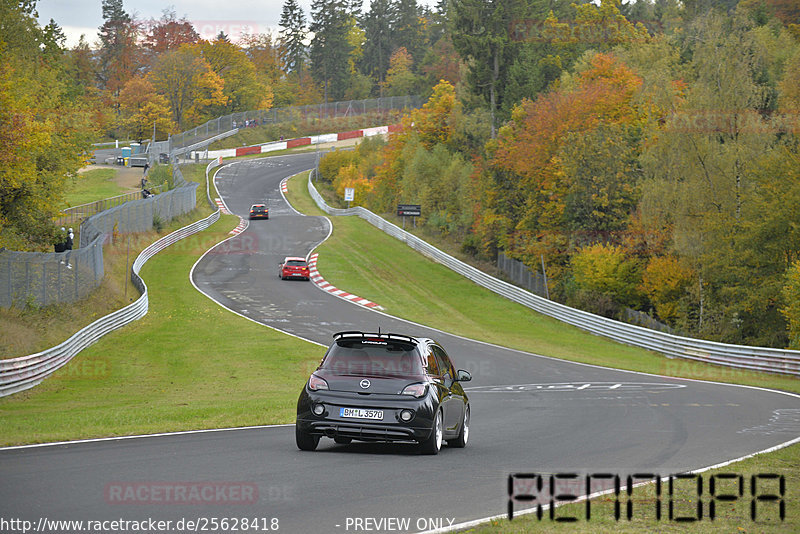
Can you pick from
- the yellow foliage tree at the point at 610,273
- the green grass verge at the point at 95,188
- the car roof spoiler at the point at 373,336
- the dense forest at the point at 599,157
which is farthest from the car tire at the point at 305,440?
the green grass verge at the point at 95,188

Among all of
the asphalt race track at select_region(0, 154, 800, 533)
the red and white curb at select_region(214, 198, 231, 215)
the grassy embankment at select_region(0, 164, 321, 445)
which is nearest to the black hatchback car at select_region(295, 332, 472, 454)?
the asphalt race track at select_region(0, 154, 800, 533)

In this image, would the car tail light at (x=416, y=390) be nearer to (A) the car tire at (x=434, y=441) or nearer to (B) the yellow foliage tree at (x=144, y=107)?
(A) the car tire at (x=434, y=441)

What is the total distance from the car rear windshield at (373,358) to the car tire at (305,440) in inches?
34.7

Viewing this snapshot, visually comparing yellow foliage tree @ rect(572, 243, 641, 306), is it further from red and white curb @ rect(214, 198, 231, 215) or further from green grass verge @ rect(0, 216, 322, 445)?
red and white curb @ rect(214, 198, 231, 215)

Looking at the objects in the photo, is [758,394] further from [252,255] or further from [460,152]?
[460,152]

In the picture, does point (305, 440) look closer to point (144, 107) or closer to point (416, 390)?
point (416, 390)

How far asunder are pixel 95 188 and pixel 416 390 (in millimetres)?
77168

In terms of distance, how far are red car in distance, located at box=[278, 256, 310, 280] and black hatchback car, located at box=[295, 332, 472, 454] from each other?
38691mm

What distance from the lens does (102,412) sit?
1755cm

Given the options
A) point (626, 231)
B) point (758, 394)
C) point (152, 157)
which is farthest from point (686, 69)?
point (152, 157)

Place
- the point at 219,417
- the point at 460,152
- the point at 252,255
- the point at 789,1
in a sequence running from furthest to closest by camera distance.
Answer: the point at 789,1
the point at 460,152
the point at 252,255
the point at 219,417

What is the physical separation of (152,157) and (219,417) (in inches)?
3522

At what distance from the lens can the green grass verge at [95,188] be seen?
244ft

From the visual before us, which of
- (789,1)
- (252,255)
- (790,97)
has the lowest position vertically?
(252,255)
